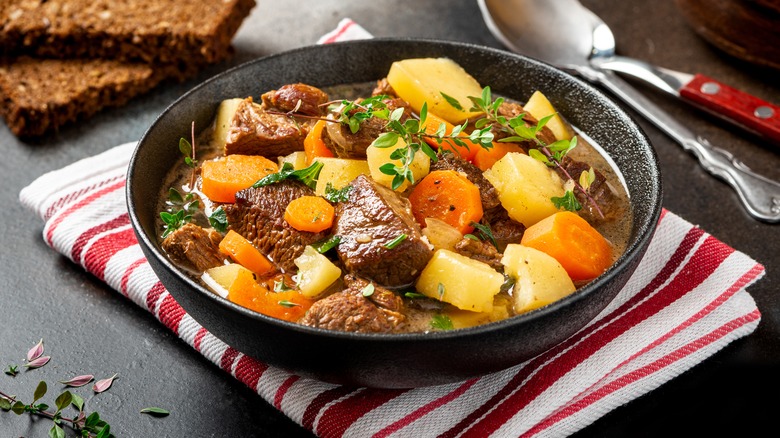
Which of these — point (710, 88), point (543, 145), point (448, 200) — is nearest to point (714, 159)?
point (710, 88)

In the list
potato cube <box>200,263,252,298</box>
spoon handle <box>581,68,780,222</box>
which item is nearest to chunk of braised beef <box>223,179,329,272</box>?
potato cube <box>200,263,252,298</box>

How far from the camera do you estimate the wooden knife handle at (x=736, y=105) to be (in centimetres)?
338

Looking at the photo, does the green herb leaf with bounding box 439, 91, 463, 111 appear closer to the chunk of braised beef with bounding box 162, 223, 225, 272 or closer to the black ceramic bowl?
the black ceramic bowl

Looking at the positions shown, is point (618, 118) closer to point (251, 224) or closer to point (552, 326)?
point (552, 326)

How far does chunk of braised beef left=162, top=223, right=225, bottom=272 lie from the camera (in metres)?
2.40

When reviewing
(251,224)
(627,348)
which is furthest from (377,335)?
(627,348)

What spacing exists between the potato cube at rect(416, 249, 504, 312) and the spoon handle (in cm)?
149

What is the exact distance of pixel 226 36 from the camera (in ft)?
13.2

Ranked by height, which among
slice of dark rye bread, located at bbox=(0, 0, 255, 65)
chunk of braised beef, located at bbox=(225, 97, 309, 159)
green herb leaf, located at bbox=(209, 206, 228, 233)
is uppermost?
chunk of braised beef, located at bbox=(225, 97, 309, 159)

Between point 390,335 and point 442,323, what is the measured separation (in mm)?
278

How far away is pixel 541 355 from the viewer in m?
2.51

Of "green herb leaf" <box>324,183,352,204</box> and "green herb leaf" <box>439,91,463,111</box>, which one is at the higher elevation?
"green herb leaf" <box>439,91,463,111</box>

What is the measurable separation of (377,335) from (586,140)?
141 centimetres

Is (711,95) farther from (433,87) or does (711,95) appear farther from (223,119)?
(223,119)
